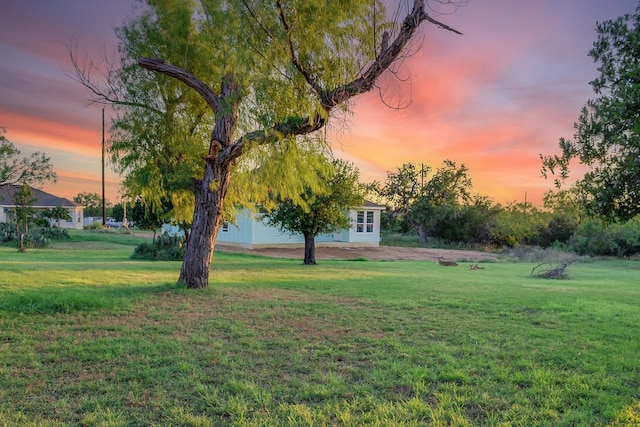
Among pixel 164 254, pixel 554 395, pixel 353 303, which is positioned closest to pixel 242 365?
pixel 554 395

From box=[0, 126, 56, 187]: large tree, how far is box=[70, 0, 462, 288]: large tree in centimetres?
607

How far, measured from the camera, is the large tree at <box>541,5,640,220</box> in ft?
16.5

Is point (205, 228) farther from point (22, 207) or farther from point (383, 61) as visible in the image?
point (22, 207)

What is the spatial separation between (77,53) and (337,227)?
42.9ft

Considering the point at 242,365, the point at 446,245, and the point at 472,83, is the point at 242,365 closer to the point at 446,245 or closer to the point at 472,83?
the point at 472,83

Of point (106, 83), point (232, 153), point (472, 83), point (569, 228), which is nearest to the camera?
point (232, 153)

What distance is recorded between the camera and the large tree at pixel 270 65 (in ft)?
24.4

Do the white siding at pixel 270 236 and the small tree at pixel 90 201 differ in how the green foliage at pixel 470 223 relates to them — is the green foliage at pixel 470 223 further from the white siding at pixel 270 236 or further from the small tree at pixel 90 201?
the small tree at pixel 90 201

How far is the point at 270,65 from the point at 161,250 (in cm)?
1560

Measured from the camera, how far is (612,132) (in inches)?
233

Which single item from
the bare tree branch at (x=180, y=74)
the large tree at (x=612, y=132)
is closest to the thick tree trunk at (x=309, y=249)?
the bare tree branch at (x=180, y=74)

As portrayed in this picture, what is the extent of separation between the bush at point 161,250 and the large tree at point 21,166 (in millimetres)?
6409

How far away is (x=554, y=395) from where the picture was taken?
369 centimetres

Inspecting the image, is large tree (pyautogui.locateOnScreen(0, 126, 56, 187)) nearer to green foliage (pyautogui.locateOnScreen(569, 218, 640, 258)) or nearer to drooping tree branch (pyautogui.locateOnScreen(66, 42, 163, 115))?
drooping tree branch (pyautogui.locateOnScreen(66, 42, 163, 115))
